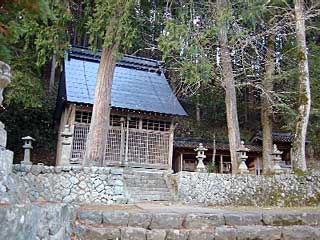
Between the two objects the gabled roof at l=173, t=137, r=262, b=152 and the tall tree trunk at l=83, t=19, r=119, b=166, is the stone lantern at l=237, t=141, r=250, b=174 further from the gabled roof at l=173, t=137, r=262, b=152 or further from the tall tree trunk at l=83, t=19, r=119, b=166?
the gabled roof at l=173, t=137, r=262, b=152

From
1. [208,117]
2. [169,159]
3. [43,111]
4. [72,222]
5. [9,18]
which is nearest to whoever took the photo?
[9,18]

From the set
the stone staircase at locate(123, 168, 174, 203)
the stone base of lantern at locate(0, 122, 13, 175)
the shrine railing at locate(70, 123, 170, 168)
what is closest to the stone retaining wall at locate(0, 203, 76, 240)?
the stone base of lantern at locate(0, 122, 13, 175)

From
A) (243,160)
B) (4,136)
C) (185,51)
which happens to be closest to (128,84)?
(243,160)

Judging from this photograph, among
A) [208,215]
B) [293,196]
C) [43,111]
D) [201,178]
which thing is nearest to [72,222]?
[208,215]

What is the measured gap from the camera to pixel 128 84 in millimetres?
15703

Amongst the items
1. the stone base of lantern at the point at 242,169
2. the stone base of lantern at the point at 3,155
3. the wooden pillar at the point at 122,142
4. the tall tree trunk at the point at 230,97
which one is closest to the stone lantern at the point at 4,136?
the stone base of lantern at the point at 3,155

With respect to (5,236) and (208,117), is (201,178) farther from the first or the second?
(208,117)

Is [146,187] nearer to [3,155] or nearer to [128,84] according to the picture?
[3,155]

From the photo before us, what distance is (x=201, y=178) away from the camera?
986 cm

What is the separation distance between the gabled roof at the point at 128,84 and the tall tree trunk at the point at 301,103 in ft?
16.0

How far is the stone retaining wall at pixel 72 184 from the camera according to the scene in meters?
8.55

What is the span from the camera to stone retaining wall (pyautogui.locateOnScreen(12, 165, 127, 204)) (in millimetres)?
8555

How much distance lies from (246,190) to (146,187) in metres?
3.03

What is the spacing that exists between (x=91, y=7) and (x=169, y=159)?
6772 millimetres
